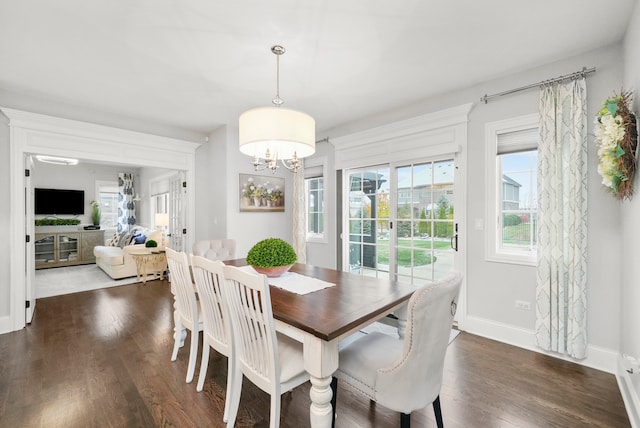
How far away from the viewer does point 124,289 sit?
470cm

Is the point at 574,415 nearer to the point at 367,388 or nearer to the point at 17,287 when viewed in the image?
the point at 367,388

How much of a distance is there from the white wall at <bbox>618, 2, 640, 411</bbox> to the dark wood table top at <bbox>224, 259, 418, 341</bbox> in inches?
52.5

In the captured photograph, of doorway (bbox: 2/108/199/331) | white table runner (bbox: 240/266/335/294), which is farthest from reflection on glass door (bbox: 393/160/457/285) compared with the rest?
doorway (bbox: 2/108/199/331)

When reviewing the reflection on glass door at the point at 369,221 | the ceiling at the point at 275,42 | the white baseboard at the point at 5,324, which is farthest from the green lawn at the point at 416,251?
the white baseboard at the point at 5,324

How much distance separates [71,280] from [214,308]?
5.35 metres

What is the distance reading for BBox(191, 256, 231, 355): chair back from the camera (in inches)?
65.8

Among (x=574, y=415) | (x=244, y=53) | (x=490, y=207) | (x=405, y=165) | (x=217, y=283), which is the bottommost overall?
(x=574, y=415)

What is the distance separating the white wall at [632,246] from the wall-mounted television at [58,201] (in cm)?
978

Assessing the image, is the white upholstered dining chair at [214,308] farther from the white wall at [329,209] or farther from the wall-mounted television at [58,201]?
the wall-mounted television at [58,201]

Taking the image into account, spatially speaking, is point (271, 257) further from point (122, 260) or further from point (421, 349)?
point (122, 260)

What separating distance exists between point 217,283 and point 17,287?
3148 mm

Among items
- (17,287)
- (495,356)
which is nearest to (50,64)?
(17,287)

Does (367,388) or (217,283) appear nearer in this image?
(367,388)

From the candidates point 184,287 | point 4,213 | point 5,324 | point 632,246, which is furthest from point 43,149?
point 632,246
